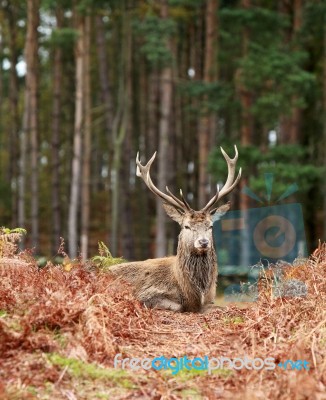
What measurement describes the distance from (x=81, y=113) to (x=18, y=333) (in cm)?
1613

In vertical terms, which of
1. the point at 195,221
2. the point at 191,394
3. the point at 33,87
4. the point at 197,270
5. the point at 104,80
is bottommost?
the point at 191,394

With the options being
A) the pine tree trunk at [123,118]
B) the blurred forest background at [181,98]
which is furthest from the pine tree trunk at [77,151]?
the pine tree trunk at [123,118]

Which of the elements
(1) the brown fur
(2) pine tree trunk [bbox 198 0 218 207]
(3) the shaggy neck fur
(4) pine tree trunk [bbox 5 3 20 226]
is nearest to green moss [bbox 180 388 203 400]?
(1) the brown fur

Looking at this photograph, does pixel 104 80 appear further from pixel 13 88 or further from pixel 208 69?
pixel 13 88

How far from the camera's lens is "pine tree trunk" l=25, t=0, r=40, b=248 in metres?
20.9

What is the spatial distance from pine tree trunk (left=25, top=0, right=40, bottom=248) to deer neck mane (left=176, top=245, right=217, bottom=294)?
44.5 feet

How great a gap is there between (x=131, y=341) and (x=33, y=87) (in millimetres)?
17033

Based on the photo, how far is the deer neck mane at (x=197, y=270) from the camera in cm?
783

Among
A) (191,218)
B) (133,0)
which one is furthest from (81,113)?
(191,218)

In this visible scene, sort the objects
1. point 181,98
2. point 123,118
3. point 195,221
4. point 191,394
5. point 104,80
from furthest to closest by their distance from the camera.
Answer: point 181,98
point 104,80
point 123,118
point 195,221
point 191,394

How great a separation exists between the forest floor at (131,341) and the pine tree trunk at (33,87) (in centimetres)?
1479

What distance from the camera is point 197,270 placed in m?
7.83

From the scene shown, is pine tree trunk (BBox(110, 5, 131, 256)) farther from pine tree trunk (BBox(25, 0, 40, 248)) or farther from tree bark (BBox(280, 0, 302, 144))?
tree bark (BBox(280, 0, 302, 144))

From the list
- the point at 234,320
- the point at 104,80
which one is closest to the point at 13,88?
the point at 104,80
